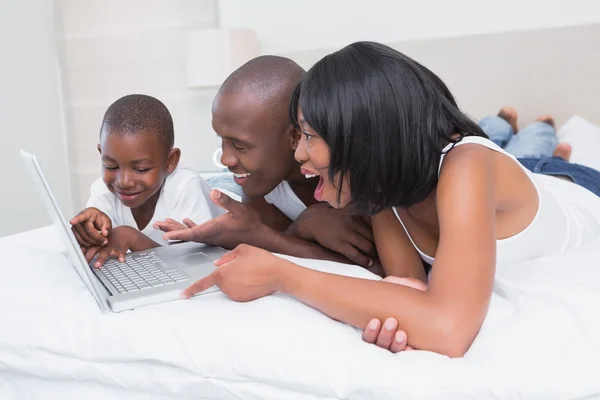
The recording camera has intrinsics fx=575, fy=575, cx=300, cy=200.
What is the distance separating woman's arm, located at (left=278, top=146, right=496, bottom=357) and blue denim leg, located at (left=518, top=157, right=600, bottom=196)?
831 mm

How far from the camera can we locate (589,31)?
2195 mm

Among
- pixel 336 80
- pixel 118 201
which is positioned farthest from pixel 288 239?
pixel 118 201

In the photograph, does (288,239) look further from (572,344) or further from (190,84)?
(190,84)

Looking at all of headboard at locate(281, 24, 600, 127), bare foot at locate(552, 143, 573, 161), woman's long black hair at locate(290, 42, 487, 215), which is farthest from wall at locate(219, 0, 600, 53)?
woman's long black hair at locate(290, 42, 487, 215)

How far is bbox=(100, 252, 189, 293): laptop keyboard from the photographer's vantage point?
0.88m

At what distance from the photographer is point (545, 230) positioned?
41.6 inches

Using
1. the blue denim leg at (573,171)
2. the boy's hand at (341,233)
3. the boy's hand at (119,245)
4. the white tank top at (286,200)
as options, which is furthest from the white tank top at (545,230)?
the boy's hand at (119,245)

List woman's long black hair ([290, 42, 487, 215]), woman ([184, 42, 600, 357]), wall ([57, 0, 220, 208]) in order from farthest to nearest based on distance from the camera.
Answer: wall ([57, 0, 220, 208]) < woman's long black hair ([290, 42, 487, 215]) < woman ([184, 42, 600, 357])

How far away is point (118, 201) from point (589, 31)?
6.05ft

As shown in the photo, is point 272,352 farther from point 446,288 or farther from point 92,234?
point 92,234

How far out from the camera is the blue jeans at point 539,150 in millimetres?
1529

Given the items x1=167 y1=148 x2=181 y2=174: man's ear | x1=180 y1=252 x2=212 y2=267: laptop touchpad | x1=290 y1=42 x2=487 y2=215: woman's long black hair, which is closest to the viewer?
x1=290 y1=42 x2=487 y2=215: woman's long black hair

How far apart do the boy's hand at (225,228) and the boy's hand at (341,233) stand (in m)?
0.12

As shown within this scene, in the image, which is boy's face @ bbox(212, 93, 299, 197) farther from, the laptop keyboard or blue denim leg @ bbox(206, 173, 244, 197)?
blue denim leg @ bbox(206, 173, 244, 197)
